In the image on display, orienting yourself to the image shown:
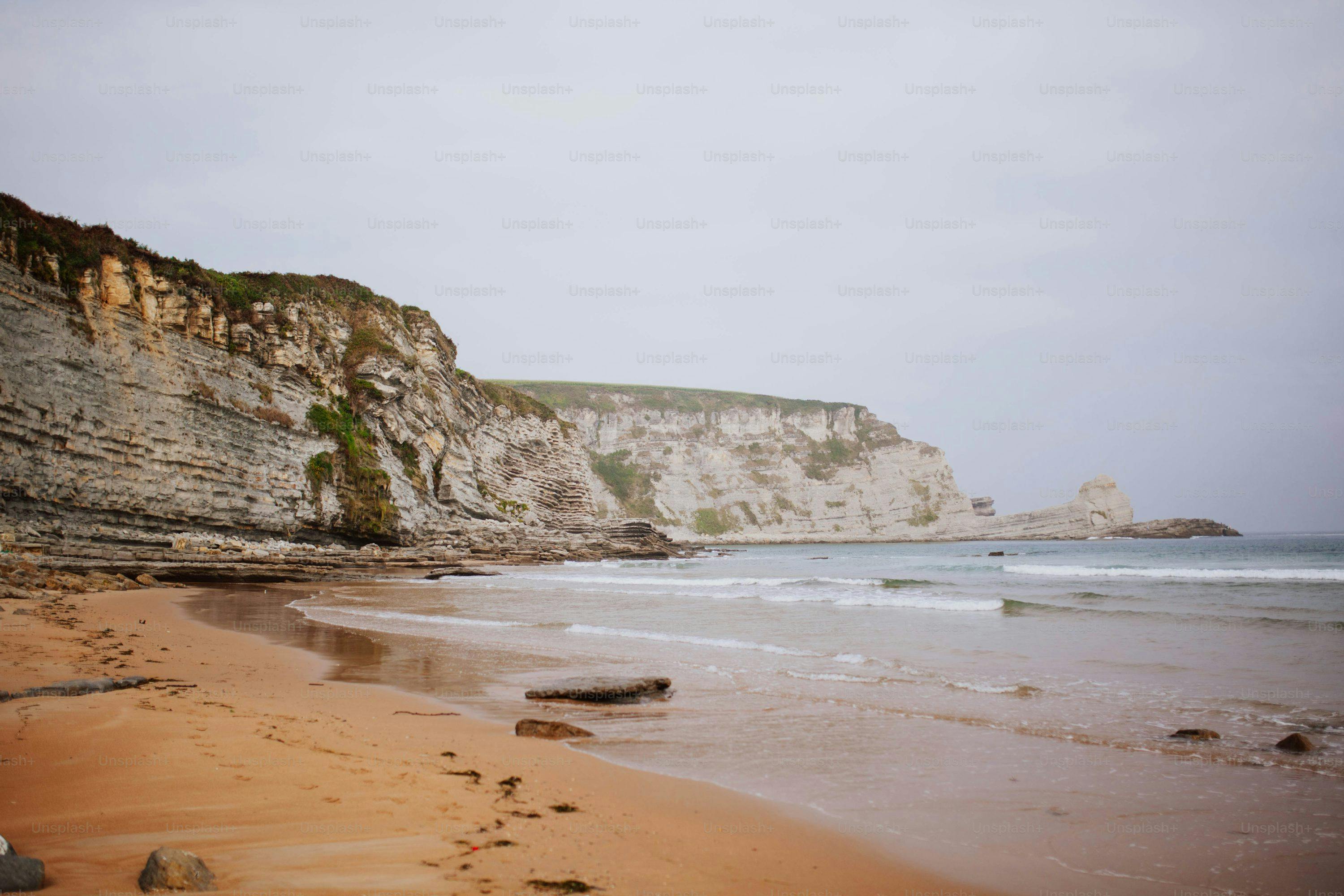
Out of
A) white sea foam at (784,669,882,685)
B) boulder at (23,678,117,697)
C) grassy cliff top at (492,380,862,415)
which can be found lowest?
white sea foam at (784,669,882,685)

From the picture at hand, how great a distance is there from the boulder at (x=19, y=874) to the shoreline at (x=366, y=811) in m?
0.05

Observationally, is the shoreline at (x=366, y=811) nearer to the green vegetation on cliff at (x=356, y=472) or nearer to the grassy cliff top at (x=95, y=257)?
the grassy cliff top at (x=95, y=257)

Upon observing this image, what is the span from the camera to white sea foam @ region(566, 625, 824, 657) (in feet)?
33.8

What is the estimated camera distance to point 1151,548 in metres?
54.2

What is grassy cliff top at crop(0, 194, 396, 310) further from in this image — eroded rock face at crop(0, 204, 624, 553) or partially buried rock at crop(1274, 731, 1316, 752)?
partially buried rock at crop(1274, 731, 1316, 752)

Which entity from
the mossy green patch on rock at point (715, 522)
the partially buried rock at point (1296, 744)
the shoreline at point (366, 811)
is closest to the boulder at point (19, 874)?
the shoreline at point (366, 811)

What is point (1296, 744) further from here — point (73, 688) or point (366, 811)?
point (73, 688)

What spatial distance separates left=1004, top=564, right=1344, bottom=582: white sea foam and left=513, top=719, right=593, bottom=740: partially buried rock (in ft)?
78.8

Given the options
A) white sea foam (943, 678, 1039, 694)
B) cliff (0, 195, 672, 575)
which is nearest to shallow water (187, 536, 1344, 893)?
white sea foam (943, 678, 1039, 694)

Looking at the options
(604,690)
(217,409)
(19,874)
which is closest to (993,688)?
(604,690)

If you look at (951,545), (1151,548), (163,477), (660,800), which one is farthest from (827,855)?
(951,545)

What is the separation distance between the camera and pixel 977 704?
698 centimetres

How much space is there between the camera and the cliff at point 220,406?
72.4 ft

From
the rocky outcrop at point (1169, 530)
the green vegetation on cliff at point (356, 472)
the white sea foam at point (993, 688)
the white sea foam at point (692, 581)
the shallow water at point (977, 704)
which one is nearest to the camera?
the shallow water at point (977, 704)
